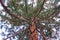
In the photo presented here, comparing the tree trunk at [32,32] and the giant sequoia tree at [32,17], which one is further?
the tree trunk at [32,32]

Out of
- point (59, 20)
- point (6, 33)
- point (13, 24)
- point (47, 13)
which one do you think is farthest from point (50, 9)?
point (6, 33)

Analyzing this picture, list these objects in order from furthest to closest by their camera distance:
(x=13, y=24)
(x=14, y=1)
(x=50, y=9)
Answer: (x=13, y=24) < (x=50, y=9) < (x=14, y=1)

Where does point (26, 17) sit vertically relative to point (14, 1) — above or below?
below

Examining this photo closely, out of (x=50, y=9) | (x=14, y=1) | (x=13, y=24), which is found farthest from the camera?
(x=13, y=24)

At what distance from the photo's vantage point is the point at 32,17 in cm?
109

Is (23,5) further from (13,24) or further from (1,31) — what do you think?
(1,31)

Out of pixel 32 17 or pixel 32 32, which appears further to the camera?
pixel 32 32

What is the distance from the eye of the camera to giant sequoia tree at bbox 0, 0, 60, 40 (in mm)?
1110

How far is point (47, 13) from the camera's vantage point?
1.28 meters

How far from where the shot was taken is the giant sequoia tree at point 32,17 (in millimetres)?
1110

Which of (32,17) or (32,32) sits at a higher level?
(32,17)

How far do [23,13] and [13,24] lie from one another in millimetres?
261

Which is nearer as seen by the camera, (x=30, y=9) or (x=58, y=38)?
(x=30, y=9)

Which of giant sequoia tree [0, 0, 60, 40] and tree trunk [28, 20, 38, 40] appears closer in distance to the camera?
giant sequoia tree [0, 0, 60, 40]
